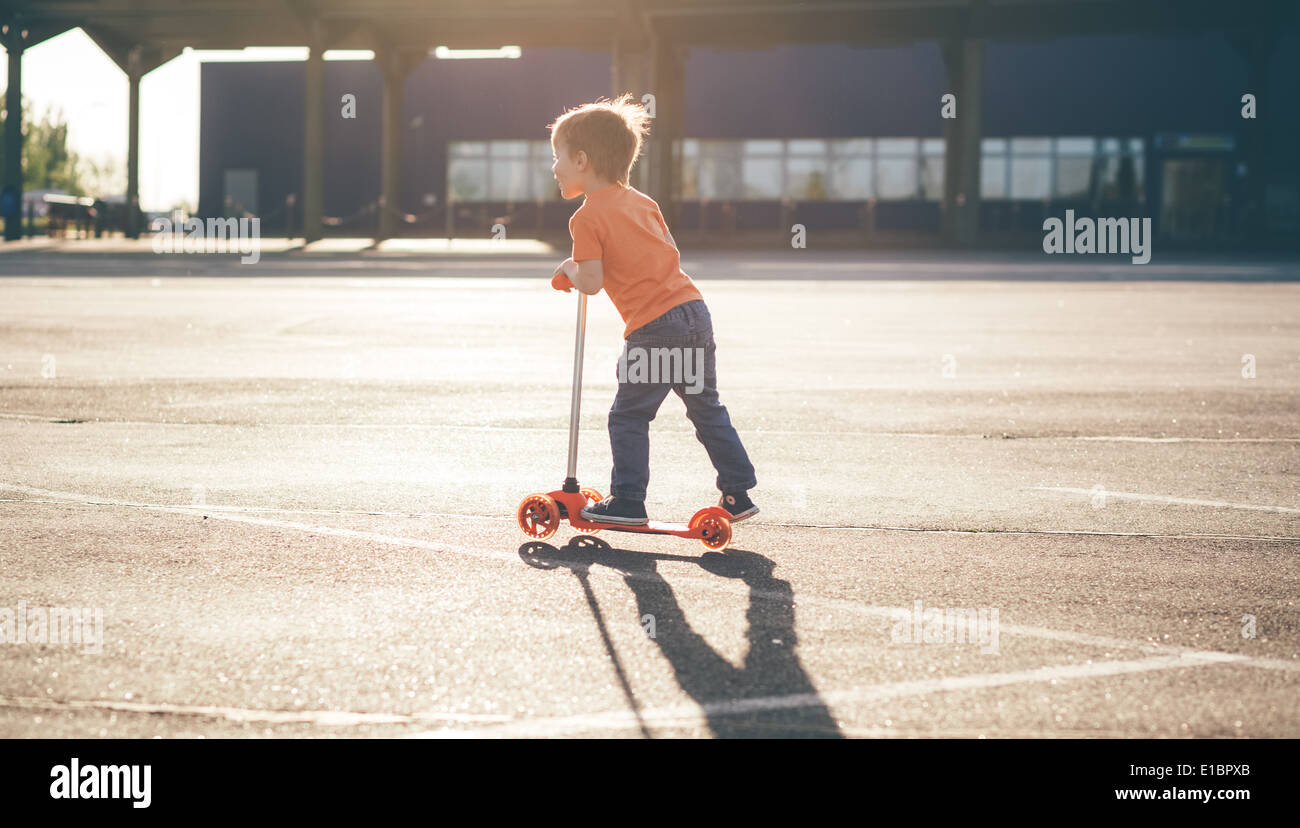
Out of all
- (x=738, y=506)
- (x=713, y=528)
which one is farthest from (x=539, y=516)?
(x=738, y=506)

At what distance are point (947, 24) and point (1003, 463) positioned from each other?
1340 inches

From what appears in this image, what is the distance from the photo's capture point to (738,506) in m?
5.47

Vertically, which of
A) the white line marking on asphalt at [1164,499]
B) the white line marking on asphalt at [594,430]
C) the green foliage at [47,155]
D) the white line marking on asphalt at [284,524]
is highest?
the green foliage at [47,155]

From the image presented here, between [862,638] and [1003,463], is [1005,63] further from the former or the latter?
[862,638]

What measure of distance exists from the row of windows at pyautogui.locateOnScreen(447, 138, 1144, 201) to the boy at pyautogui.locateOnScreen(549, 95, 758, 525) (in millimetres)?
46486

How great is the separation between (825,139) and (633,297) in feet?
158

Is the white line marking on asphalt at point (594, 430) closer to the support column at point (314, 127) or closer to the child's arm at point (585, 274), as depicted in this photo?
the child's arm at point (585, 274)

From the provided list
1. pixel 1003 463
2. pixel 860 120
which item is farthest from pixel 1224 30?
pixel 1003 463

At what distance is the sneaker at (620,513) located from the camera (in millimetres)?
5383

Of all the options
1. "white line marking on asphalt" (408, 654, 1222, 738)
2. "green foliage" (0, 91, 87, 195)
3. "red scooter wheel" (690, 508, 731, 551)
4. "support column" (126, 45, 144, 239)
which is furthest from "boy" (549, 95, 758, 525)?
"green foliage" (0, 91, 87, 195)

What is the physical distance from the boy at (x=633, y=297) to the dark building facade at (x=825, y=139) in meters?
38.9

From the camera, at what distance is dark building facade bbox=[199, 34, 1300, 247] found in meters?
48.8

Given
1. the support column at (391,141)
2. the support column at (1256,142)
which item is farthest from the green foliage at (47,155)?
the support column at (1256,142)

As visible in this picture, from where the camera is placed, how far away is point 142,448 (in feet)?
24.5
